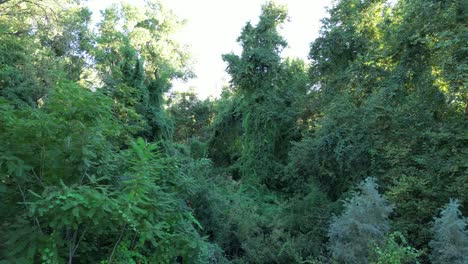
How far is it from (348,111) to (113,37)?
19.6m

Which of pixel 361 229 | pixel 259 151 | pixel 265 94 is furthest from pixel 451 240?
pixel 265 94

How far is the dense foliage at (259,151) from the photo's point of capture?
14.1 ft

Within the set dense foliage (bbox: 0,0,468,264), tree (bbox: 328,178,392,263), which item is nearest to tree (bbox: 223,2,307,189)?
dense foliage (bbox: 0,0,468,264)

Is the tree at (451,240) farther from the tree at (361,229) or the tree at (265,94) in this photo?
the tree at (265,94)

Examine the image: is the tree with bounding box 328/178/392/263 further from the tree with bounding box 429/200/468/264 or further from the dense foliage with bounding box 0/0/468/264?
the tree with bounding box 429/200/468/264

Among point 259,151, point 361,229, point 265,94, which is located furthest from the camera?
point 265,94

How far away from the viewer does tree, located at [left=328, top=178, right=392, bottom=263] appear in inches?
285

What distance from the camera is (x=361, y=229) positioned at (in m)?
7.31

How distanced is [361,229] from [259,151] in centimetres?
1176

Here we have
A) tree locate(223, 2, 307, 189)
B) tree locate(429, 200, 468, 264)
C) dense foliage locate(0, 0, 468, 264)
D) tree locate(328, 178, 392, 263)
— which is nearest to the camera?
dense foliage locate(0, 0, 468, 264)

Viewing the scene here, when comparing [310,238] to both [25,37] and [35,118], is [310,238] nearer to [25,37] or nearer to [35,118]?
[35,118]

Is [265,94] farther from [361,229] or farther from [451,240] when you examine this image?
[451,240]

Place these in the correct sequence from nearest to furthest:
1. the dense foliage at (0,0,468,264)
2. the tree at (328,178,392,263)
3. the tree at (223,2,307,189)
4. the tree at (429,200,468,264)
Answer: the dense foliage at (0,0,468,264) → the tree at (429,200,468,264) → the tree at (328,178,392,263) → the tree at (223,2,307,189)

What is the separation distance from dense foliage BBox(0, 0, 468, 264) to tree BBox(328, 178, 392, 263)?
0.09ft
